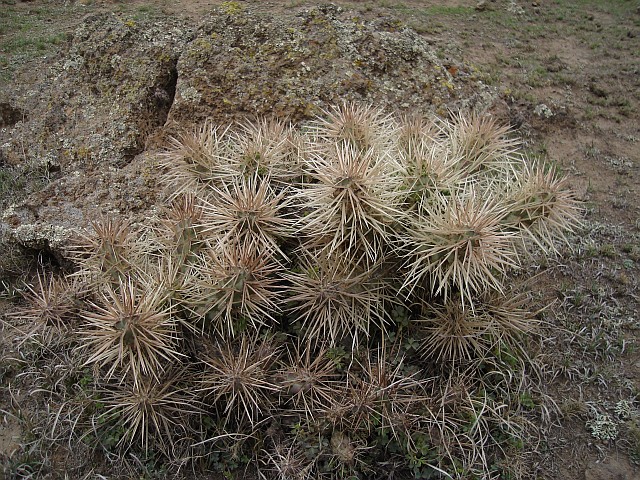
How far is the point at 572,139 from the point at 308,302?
424 cm

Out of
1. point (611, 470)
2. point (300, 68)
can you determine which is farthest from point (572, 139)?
point (611, 470)

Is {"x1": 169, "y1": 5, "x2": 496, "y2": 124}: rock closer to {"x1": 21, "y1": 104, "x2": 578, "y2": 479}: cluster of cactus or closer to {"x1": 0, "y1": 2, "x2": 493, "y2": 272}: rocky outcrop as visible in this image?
{"x1": 0, "y1": 2, "x2": 493, "y2": 272}: rocky outcrop

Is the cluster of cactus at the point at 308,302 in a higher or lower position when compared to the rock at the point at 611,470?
higher

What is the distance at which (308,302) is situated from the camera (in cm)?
304

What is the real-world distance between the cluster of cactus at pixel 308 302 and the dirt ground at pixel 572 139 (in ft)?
2.36

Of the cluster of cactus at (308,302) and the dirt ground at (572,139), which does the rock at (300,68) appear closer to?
the dirt ground at (572,139)

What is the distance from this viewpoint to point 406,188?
312 cm

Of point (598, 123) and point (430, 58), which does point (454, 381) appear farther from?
point (598, 123)

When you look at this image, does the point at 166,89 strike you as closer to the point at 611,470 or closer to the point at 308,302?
the point at 308,302

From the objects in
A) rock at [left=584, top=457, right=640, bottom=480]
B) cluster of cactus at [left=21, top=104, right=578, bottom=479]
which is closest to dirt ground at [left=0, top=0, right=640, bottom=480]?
rock at [left=584, top=457, right=640, bottom=480]

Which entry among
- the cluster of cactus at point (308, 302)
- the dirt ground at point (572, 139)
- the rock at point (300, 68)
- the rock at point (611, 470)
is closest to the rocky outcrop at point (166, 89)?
the rock at point (300, 68)

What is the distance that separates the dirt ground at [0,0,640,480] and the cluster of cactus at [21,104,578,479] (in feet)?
2.36

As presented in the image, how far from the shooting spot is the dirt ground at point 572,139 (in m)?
3.51

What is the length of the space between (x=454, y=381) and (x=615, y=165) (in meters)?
3.47
